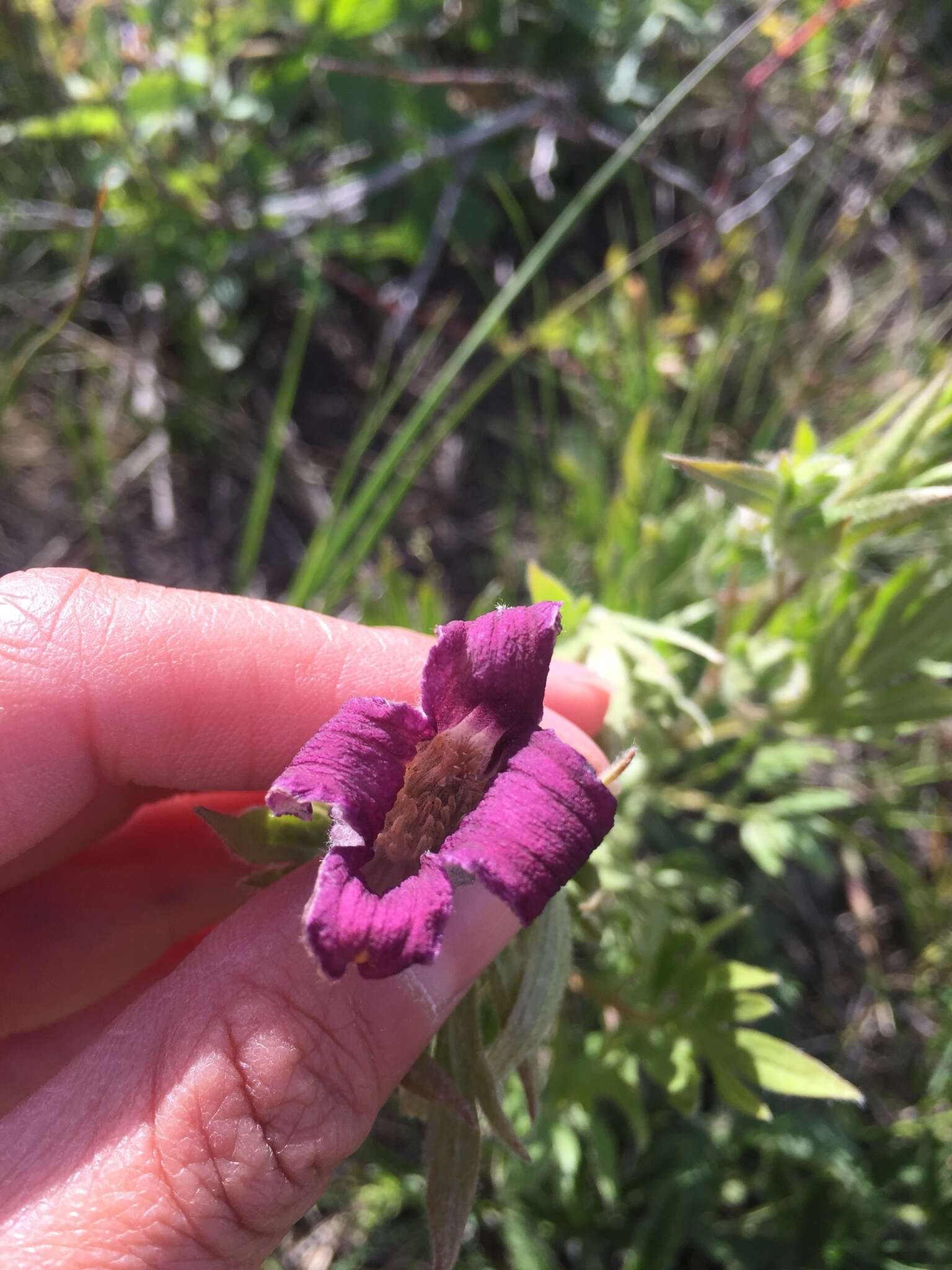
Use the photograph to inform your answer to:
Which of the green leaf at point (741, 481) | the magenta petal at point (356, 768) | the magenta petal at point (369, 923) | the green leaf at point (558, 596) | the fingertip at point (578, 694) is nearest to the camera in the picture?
the magenta petal at point (369, 923)

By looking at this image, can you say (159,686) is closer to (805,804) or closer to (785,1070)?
(785,1070)

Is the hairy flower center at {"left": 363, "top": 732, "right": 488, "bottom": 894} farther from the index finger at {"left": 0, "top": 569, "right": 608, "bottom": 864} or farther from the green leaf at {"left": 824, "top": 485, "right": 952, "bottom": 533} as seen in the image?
the green leaf at {"left": 824, "top": 485, "right": 952, "bottom": 533}

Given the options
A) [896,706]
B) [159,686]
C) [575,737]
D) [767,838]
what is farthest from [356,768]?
[767,838]

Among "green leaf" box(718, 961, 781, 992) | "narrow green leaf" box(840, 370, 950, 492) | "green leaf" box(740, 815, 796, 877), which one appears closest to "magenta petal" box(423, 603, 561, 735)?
"narrow green leaf" box(840, 370, 950, 492)

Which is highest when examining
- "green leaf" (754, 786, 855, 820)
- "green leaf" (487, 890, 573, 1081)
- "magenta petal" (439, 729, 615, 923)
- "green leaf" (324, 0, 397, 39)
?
"green leaf" (324, 0, 397, 39)

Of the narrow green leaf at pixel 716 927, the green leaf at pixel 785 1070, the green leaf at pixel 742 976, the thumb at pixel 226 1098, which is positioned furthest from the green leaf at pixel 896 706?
the thumb at pixel 226 1098

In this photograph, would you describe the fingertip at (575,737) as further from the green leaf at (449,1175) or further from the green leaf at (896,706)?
the green leaf at (896,706)

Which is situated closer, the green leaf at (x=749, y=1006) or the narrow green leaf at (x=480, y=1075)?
the narrow green leaf at (x=480, y=1075)

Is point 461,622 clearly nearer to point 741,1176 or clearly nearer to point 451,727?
point 451,727
